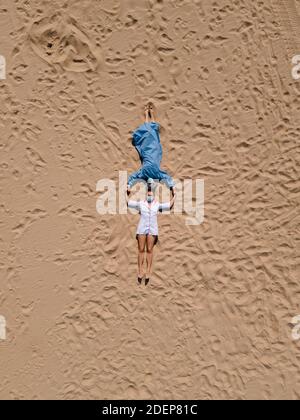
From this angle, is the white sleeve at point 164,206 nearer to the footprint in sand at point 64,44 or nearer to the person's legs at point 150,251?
the person's legs at point 150,251

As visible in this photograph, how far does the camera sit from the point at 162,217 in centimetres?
104

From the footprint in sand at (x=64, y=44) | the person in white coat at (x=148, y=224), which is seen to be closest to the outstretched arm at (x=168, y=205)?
the person in white coat at (x=148, y=224)

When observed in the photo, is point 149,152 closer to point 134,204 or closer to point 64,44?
point 134,204

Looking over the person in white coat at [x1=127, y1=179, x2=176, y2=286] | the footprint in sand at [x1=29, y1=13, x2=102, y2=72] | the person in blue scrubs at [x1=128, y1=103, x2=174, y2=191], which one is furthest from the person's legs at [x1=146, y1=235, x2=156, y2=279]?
the footprint in sand at [x1=29, y1=13, x2=102, y2=72]

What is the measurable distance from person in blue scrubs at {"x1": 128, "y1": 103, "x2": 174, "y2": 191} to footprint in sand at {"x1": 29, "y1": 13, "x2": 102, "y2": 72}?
23 cm

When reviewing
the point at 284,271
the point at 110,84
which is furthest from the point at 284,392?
the point at 110,84

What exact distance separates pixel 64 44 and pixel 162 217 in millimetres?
581

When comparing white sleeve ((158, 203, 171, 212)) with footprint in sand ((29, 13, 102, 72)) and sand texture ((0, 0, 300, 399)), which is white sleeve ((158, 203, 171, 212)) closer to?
sand texture ((0, 0, 300, 399))

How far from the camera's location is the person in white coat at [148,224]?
1013 millimetres

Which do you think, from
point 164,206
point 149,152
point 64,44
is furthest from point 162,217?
point 64,44

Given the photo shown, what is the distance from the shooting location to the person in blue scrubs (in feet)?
3.31

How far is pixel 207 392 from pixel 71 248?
0.59 meters

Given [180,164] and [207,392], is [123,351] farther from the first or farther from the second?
[180,164]

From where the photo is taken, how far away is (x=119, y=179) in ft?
3.40
